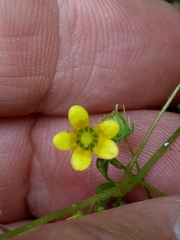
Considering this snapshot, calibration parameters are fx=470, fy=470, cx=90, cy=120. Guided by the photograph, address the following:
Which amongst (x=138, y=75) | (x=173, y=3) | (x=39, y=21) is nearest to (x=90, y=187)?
(x=138, y=75)

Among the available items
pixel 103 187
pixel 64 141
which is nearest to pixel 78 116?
pixel 64 141

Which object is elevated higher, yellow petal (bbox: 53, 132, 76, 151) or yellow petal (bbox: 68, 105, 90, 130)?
yellow petal (bbox: 68, 105, 90, 130)

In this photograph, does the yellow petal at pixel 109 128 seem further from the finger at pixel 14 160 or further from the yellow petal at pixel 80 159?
the finger at pixel 14 160

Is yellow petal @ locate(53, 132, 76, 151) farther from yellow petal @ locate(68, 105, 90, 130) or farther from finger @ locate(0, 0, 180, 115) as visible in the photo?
finger @ locate(0, 0, 180, 115)

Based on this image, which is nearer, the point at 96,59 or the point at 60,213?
the point at 60,213

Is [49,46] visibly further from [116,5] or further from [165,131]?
[165,131]

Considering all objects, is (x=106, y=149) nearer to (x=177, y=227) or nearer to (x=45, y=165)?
(x=177, y=227)

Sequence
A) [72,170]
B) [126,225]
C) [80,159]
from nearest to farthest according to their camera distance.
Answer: [126,225], [80,159], [72,170]

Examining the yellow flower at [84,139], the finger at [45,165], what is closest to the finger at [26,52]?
the finger at [45,165]

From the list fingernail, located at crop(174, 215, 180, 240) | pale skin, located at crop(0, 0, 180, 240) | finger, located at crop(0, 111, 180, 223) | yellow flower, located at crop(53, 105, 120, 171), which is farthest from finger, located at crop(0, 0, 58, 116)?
fingernail, located at crop(174, 215, 180, 240)
